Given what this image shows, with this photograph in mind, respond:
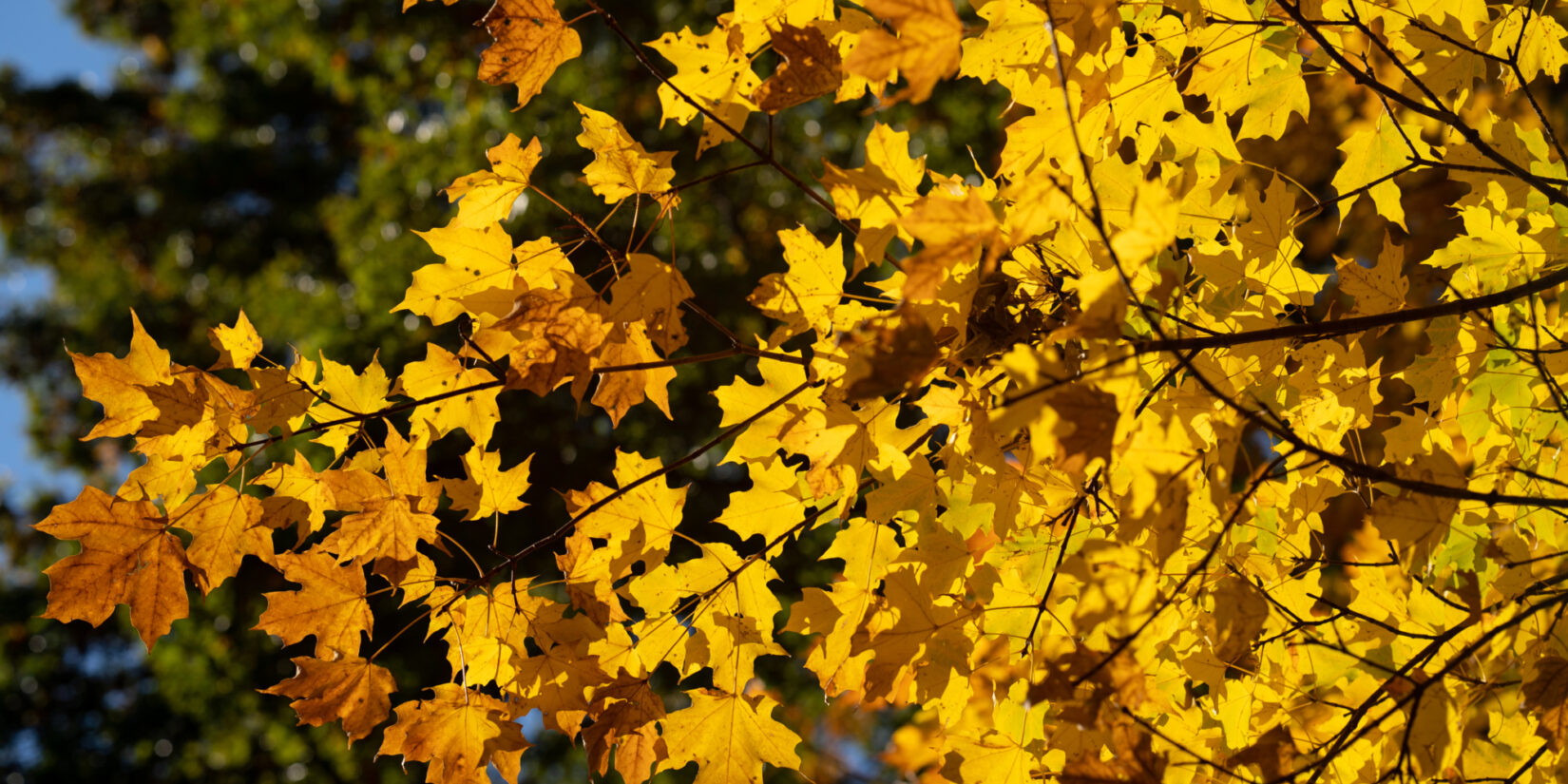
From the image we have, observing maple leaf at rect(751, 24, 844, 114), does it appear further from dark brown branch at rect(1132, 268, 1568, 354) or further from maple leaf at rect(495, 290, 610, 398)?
dark brown branch at rect(1132, 268, 1568, 354)

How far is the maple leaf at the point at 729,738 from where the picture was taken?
155 centimetres

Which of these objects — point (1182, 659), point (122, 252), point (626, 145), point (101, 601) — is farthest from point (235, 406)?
point (122, 252)

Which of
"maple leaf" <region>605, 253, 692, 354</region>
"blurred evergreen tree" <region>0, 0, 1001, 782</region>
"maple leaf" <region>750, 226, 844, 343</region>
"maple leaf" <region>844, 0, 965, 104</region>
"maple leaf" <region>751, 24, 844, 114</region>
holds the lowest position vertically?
"blurred evergreen tree" <region>0, 0, 1001, 782</region>

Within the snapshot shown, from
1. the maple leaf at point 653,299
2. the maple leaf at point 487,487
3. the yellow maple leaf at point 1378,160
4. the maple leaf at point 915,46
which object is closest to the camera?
the maple leaf at point 915,46

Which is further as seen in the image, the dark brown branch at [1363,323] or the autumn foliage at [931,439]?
the autumn foliage at [931,439]

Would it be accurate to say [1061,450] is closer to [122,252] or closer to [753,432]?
[753,432]

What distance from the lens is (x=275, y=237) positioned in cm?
1055

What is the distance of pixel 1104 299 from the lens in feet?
2.93

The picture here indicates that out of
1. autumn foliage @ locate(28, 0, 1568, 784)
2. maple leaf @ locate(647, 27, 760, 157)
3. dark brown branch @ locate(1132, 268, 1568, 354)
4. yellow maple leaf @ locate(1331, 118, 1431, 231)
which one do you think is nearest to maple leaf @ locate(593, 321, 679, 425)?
autumn foliage @ locate(28, 0, 1568, 784)

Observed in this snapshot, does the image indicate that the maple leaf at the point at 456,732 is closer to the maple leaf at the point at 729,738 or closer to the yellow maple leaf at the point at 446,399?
the maple leaf at the point at 729,738

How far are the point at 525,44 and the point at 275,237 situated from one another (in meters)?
10.6

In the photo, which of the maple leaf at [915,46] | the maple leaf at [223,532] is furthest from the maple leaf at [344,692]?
the maple leaf at [915,46]

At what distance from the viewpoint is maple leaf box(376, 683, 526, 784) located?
1452 millimetres

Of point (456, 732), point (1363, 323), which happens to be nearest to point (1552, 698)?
point (1363, 323)
